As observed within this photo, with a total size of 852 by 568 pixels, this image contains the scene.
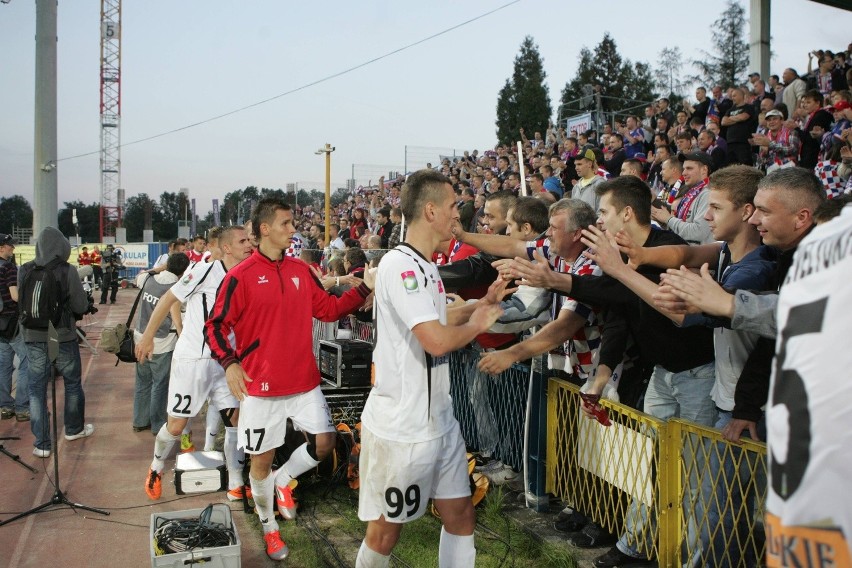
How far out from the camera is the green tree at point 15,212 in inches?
3620

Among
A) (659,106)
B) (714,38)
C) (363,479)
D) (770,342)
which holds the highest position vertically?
(714,38)

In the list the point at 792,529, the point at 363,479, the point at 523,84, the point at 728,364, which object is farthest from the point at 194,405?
the point at 523,84

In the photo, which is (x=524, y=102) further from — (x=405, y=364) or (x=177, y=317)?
(x=405, y=364)

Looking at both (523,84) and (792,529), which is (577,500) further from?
(523,84)

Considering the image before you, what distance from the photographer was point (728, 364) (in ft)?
11.8

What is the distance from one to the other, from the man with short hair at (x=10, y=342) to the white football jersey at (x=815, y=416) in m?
9.25

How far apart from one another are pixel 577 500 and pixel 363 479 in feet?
6.76

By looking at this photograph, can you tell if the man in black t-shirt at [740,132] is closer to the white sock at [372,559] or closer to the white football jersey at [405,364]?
the white football jersey at [405,364]

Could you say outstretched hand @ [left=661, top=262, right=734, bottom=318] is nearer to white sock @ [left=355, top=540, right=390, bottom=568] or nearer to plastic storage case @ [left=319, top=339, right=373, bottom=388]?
white sock @ [left=355, top=540, right=390, bottom=568]

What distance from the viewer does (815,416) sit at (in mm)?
1492

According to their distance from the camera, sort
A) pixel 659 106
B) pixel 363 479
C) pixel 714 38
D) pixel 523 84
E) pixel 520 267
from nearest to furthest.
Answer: pixel 363 479 → pixel 520 267 → pixel 659 106 → pixel 714 38 → pixel 523 84

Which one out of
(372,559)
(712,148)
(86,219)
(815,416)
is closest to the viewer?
(815,416)

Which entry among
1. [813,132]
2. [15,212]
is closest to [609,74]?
[813,132]

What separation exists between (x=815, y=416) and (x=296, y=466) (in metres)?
4.32
